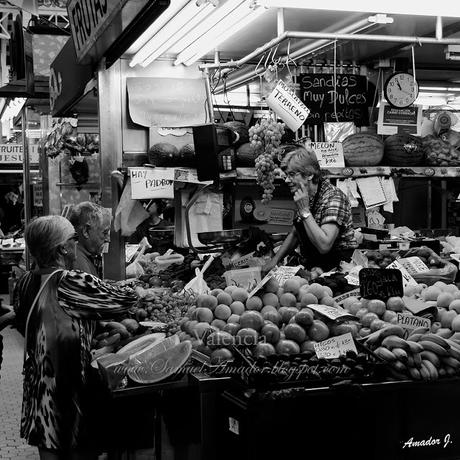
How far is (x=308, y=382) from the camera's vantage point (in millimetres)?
2768

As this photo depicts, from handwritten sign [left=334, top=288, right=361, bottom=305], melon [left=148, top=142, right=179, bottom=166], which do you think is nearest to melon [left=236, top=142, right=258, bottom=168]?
melon [left=148, top=142, right=179, bottom=166]

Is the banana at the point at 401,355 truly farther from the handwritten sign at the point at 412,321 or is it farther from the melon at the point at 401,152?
the melon at the point at 401,152

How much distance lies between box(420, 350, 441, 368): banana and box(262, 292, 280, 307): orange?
0.83 meters

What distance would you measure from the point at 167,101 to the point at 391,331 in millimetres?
3627

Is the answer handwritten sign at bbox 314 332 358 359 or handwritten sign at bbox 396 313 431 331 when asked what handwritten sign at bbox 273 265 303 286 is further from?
handwritten sign at bbox 314 332 358 359

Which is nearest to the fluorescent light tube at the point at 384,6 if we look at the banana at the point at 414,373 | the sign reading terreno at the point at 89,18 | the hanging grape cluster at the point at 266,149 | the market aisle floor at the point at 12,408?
the sign reading terreno at the point at 89,18

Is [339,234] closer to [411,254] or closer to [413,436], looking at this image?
[411,254]

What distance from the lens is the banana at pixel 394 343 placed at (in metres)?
2.97

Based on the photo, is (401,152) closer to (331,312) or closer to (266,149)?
(266,149)

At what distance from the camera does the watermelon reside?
9.83ft

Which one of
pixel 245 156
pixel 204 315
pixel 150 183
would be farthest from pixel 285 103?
pixel 204 315

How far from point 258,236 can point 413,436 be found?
2491 mm

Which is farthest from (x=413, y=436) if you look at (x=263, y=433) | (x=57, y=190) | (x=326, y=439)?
(x=57, y=190)

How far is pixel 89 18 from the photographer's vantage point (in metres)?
4.16
